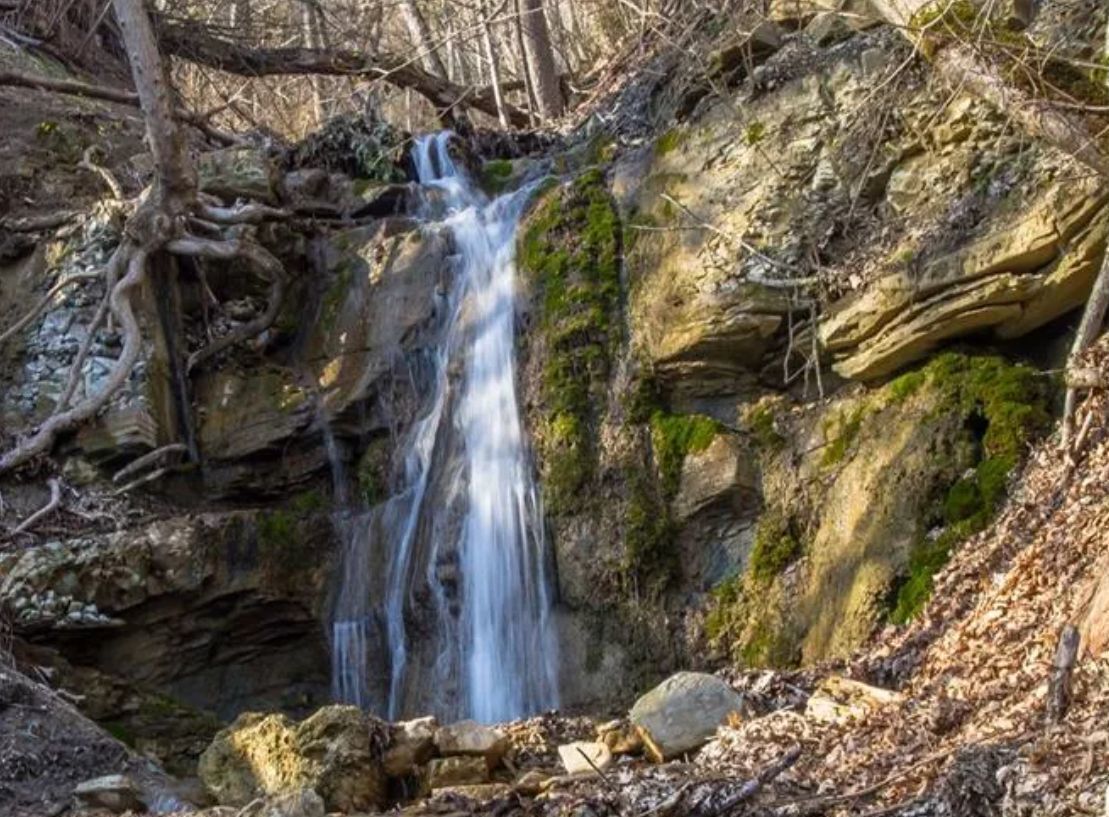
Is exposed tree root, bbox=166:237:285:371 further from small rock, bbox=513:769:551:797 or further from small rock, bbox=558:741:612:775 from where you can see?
small rock, bbox=513:769:551:797

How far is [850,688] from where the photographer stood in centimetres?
624

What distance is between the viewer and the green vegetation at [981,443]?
7320 millimetres

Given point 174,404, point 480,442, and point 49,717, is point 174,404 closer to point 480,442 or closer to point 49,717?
point 480,442

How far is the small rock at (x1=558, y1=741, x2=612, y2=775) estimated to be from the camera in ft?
19.6

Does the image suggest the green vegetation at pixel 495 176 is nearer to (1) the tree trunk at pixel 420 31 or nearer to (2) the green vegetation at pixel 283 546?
(2) the green vegetation at pixel 283 546

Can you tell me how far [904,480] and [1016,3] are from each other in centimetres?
301

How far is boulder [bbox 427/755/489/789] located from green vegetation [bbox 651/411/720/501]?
305 cm

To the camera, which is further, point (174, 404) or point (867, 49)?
point (174, 404)

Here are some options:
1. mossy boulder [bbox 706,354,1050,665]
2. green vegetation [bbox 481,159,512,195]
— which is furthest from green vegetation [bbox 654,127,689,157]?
mossy boulder [bbox 706,354,1050,665]

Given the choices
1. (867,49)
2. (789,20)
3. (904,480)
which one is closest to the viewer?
(904,480)

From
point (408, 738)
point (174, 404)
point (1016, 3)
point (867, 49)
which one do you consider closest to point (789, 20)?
point (867, 49)

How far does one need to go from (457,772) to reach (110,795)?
1.69 m

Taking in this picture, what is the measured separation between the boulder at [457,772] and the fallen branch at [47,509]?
14.8ft

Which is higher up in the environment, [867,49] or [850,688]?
[867,49]
